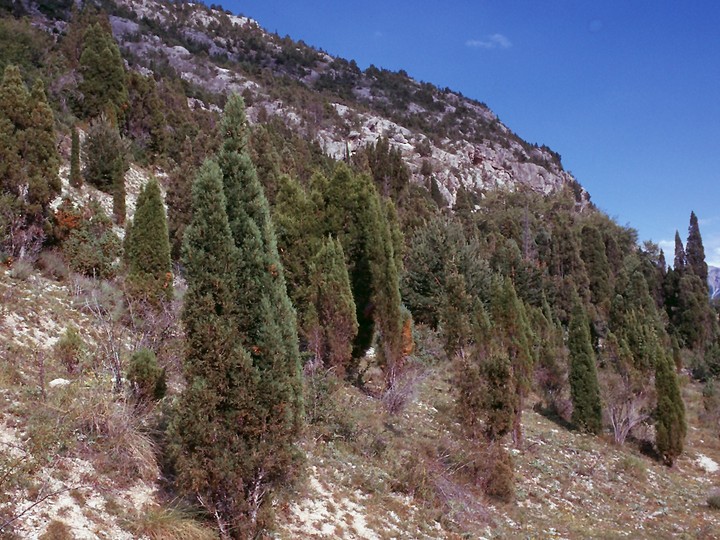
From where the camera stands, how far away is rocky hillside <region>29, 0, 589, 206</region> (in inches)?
2810

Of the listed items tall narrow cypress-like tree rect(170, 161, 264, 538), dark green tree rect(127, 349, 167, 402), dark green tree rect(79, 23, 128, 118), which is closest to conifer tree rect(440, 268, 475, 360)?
dark green tree rect(127, 349, 167, 402)

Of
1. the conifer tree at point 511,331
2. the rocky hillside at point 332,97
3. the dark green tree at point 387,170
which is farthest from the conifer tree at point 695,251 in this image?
the conifer tree at point 511,331

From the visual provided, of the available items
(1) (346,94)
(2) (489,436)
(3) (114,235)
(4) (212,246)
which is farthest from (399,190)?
(1) (346,94)

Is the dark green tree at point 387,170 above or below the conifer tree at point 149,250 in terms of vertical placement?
above

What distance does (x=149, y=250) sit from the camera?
15148 millimetres

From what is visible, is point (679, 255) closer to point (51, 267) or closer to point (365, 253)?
point (365, 253)

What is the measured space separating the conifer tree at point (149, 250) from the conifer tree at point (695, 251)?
2279 inches

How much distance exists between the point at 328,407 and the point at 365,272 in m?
7.28

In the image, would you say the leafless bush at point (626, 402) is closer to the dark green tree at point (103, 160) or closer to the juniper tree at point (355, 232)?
the juniper tree at point (355, 232)

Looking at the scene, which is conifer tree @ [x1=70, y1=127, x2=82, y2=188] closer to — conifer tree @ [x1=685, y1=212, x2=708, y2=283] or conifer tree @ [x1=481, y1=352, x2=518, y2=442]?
conifer tree @ [x1=481, y1=352, x2=518, y2=442]

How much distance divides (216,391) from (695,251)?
65.0 meters

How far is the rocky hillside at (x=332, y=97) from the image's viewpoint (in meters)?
71.4

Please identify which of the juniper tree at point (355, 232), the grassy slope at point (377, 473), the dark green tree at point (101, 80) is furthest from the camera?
the dark green tree at point (101, 80)

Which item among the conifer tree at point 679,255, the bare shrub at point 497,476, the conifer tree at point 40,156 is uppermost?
the conifer tree at point 679,255
